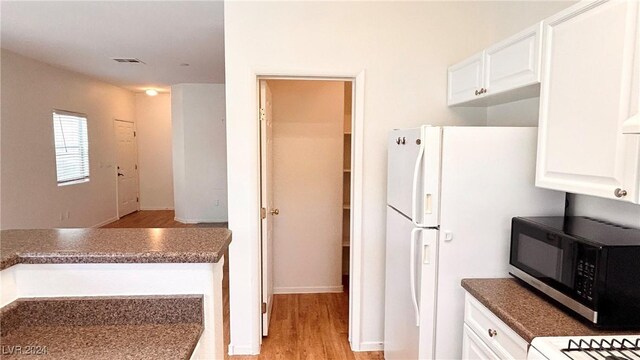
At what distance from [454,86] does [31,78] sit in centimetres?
509

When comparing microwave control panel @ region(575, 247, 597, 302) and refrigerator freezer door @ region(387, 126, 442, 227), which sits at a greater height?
refrigerator freezer door @ region(387, 126, 442, 227)

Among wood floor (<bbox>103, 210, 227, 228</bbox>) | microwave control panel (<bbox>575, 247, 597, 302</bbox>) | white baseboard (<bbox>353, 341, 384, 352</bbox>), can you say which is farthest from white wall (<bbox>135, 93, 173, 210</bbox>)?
microwave control panel (<bbox>575, 247, 597, 302</bbox>)

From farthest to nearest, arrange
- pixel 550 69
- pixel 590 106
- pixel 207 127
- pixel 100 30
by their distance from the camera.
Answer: pixel 207 127
pixel 100 30
pixel 550 69
pixel 590 106

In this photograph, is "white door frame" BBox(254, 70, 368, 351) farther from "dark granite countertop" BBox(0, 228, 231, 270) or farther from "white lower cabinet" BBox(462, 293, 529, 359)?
"dark granite countertop" BBox(0, 228, 231, 270)

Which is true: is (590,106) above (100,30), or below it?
below

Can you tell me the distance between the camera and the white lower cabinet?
4.40 feet

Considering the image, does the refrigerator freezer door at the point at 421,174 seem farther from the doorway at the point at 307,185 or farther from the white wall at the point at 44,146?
the white wall at the point at 44,146

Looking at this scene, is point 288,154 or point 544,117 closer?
point 544,117

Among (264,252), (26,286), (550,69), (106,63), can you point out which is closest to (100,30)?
(106,63)

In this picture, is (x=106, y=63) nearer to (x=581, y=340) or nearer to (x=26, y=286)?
(x=26, y=286)

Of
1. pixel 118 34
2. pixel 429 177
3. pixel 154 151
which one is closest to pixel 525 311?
pixel 429 177

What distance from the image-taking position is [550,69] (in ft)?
5.00

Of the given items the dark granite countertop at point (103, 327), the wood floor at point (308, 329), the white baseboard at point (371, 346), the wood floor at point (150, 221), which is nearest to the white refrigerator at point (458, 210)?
the white baseboard at point (371, 346)

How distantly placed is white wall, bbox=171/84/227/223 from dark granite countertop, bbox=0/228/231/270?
5438mm
